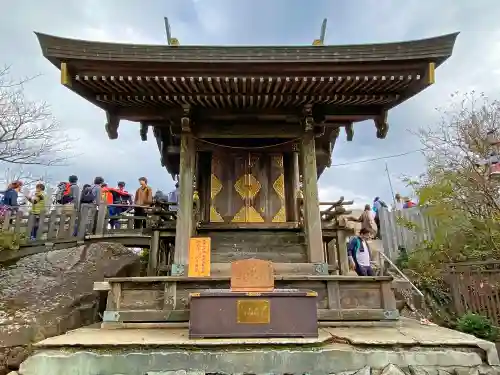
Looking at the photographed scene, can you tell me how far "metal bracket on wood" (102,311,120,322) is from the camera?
550 centimetres

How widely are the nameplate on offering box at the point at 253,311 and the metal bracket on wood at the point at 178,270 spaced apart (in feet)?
5.98

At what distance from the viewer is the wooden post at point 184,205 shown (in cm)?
635

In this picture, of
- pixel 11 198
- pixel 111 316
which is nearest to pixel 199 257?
pixel 111 316

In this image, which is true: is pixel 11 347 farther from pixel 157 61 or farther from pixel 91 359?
pixel 157 61

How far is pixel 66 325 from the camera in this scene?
650 cm

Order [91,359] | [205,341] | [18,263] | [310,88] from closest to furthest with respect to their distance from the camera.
A: [91,359] → [205,341] → [310,88] → [18,263]

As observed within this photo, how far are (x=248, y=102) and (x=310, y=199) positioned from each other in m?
2.28

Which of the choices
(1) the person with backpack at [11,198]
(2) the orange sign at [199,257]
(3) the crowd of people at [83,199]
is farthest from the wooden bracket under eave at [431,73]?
(1) the person with backpack at [11,198]

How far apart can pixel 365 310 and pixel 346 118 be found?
12.8ft

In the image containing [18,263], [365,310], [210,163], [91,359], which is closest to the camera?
[91,359]

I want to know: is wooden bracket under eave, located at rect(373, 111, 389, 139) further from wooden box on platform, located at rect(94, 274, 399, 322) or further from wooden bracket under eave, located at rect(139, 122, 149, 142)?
wooden bracket under eave, located at rect(139, 122, 149, 142)

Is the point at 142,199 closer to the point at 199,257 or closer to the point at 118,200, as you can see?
the point at 118,200

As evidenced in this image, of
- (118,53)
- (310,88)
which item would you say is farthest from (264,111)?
(118,53)

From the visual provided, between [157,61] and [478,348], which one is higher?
[157,61]
